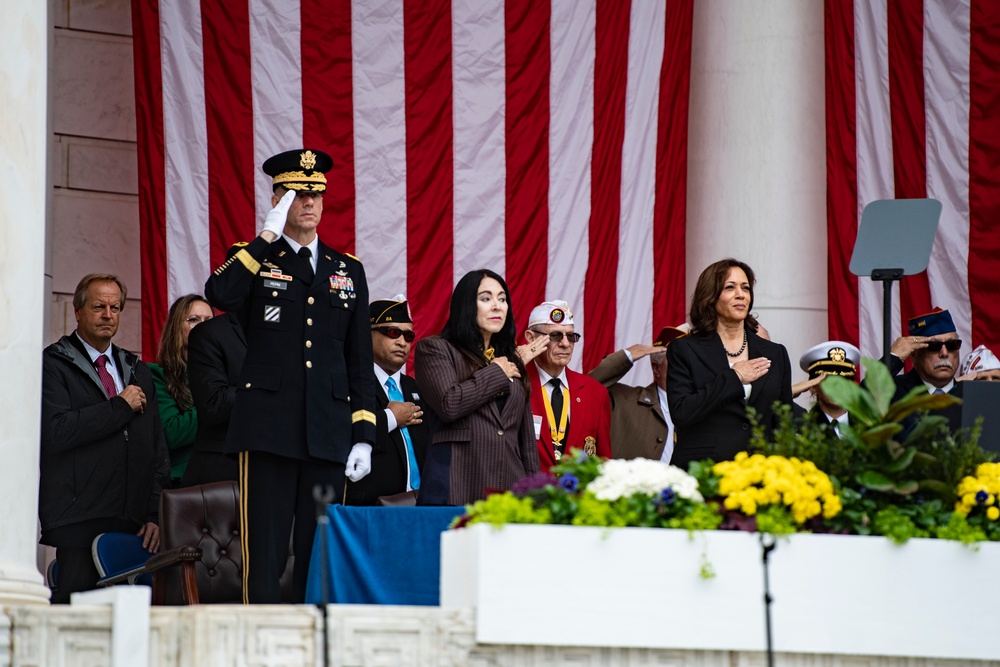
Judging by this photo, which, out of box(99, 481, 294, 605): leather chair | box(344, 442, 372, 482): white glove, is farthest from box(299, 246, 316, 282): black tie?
box(99, 481, 294, 605): leather chair

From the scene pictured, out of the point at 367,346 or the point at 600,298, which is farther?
the point at 600,298

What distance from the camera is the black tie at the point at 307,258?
21.9 ft

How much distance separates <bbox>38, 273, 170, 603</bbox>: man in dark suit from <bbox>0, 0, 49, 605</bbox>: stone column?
1131 mm

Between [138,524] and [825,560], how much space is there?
4016mm

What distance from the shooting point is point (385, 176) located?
10.0 m

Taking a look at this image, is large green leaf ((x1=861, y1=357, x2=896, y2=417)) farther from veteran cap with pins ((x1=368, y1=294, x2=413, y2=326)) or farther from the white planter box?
veteran cap with pins ((x1=368, y1=294, x2=413, y2=326))

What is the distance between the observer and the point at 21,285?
6.25 m

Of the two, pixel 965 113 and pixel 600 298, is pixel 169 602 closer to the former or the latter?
pixel 600 298

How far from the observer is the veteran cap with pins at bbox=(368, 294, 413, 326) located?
27.7ft

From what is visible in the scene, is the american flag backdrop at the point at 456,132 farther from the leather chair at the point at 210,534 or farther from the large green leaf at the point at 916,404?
the large green leaf at the point at 916,404

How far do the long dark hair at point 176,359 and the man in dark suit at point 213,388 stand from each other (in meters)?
0.33

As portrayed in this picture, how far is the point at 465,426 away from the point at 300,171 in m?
1.40

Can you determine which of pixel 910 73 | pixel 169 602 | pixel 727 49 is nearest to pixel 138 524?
pixel 169 602

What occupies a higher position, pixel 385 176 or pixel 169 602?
pixel 385 176
